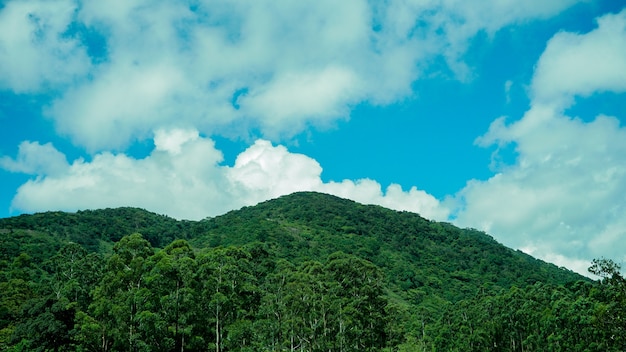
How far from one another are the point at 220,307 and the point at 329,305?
38.3 feet

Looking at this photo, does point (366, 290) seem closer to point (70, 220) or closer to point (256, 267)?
point (256, 267)

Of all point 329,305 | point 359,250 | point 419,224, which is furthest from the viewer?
point 419,224

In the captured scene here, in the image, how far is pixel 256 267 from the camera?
63750mm

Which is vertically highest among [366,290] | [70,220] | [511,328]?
[70,220]

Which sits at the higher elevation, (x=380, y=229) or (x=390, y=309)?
(x=380, y=229)

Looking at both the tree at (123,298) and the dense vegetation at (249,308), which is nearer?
the tree at (123,298)

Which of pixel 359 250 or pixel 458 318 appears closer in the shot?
pixel 458 318

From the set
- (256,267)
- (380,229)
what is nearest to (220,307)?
(256,267)

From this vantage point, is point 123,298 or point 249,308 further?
point 249,308

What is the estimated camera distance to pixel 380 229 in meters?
179

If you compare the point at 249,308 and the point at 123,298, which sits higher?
the point at 123,298

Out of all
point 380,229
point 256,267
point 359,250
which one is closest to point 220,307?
point 256,267

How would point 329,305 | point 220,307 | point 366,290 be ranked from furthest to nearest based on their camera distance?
point 366,290, point 329,305, point 220,307

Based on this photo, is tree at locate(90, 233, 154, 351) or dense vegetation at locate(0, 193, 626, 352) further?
dense vegetation at locate(0, 193, 626, 352)
